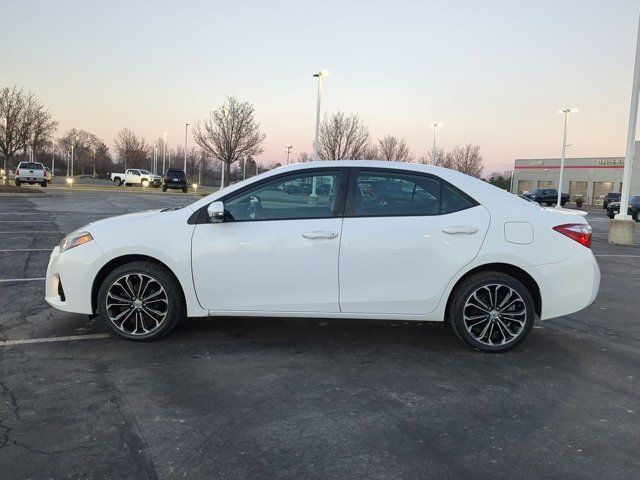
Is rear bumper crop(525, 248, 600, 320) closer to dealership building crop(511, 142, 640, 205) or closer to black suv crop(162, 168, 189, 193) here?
black suv crop(162, 168, 189, 193)

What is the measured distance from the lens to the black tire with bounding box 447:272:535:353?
466cm

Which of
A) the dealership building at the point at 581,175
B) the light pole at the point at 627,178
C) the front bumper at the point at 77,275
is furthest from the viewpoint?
the dealership building at the point at 581,175

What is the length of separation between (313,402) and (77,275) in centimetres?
243

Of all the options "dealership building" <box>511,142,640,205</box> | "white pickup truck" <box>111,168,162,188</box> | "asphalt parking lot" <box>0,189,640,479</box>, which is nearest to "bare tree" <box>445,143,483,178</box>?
"dealership building" <box>511,142,640,205</box>

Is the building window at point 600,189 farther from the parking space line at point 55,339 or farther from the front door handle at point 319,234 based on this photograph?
the parking space line at point 55,339

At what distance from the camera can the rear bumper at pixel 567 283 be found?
15.3 ft

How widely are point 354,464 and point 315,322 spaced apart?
2.83 meters

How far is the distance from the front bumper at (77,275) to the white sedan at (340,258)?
10 millimetres

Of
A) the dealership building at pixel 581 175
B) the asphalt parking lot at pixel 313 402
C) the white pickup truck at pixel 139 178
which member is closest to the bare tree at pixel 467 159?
the dealership building at pixel 581 175

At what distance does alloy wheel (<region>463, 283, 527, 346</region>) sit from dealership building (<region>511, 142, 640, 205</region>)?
6795 centimetres

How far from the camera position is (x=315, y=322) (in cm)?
569

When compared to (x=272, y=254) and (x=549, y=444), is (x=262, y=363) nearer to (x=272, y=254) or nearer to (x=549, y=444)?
(x=272, y=254)

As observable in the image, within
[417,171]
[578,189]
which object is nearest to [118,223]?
[417,171]

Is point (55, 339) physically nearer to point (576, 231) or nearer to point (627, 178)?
point (576, 231)
